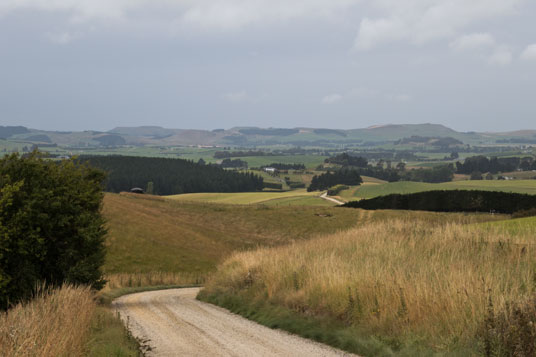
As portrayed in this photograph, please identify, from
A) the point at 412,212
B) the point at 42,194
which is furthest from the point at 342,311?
the point at 412,212

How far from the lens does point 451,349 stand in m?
10.9

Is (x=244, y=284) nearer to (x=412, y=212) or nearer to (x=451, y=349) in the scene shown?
(x=451, y=349)

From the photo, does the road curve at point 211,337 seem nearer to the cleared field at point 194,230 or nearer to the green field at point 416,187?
the cleared field at point 194,230

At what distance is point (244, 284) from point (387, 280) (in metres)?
9.40

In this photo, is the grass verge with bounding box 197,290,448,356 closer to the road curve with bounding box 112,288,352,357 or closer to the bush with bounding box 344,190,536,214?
the road curve with bounding box 112,288,352,357

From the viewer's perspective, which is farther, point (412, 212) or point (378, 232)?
point (412, 212)

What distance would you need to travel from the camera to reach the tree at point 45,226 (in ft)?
78.0

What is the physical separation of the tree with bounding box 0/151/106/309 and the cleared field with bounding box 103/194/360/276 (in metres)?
19.5

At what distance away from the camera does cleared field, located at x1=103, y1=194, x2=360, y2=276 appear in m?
63.4

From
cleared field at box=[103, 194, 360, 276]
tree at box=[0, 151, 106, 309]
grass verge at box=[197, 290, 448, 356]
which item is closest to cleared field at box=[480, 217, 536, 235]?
grass verge at box=[197, 290, 448, 356]

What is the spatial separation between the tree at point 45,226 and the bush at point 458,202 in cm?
7185

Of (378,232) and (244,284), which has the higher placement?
(378,232)

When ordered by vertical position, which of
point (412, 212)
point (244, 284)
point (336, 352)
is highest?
point (336, 352)

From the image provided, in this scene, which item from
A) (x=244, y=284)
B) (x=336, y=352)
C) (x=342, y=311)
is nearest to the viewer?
(x=336, y=352)
